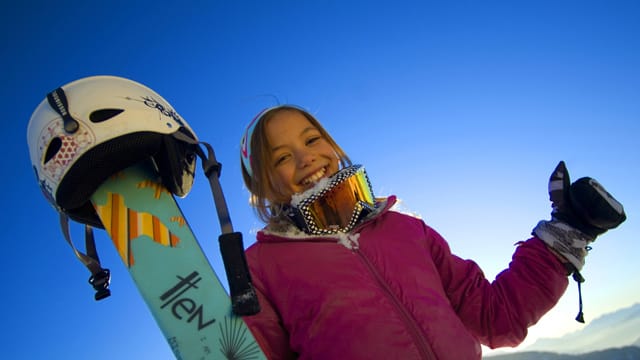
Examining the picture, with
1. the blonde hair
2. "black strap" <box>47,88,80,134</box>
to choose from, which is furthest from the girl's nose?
"black strap" <box>47,88,80,134</box>

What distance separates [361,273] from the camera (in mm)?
1569

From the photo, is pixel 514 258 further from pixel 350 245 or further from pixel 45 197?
pixel 45 197

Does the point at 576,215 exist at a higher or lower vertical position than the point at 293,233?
lower

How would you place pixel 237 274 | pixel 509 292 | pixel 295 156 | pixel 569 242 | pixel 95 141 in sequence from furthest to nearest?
pixel 295 156, pixel 509 292, pixel 569 242, pixel 95 141, pixel 237 274

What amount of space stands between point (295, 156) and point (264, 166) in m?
0.21

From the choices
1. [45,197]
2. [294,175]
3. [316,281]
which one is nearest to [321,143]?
[294,175]

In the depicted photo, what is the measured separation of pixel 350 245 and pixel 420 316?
448 millimetres

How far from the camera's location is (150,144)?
1705mm

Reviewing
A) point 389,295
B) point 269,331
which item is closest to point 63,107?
point 269,331

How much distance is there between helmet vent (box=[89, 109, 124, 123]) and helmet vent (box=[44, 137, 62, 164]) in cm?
19

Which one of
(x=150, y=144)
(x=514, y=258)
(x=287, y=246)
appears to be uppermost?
(x=150, y=144)

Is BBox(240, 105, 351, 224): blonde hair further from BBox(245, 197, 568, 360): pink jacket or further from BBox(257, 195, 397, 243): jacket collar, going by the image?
BBox(245, 197, 568, 360): pink jacket

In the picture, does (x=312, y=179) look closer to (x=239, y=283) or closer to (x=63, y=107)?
(x=239, y=283)

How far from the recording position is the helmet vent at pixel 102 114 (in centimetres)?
170
